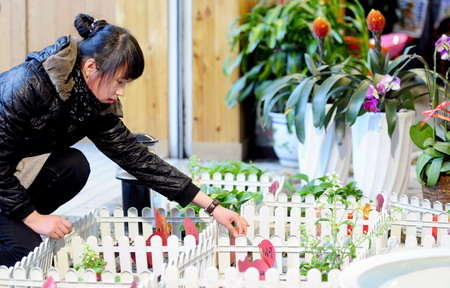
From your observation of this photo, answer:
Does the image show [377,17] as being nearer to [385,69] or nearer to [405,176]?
[385,69]

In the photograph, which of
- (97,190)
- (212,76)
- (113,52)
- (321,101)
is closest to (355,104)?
(321,101)

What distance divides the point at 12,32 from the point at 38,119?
2.52 ft

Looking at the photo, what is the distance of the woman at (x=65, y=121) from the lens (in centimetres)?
208

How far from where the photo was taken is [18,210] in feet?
6.97

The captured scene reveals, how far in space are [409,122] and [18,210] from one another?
197cm

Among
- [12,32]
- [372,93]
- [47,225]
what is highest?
[12,32]

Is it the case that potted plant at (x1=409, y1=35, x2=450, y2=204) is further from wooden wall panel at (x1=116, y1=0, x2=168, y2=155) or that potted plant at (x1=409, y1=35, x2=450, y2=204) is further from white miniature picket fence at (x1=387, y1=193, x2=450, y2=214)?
wooden wall panel at (x1=116, y1=0, x2=168, y2=155)

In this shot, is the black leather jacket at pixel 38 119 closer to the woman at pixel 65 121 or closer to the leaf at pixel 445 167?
the woman at pixel 65 121

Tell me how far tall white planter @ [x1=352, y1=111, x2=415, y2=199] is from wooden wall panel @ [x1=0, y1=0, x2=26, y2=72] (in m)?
1.55

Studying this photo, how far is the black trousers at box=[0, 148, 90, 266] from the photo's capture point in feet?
7.34

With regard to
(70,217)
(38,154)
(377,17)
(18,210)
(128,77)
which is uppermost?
(377,17)

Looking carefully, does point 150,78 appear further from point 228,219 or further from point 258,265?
point 258,265

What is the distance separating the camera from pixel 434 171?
300 centimetres

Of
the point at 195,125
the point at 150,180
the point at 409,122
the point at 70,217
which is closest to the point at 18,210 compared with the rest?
the point at 150,180
